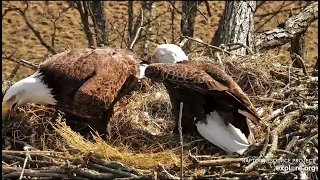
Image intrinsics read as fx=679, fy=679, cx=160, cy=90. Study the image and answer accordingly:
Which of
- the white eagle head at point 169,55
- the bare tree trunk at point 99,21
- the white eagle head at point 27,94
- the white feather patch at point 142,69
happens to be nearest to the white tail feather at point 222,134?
the white eagle head at point 169,55

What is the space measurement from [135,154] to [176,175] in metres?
0.39

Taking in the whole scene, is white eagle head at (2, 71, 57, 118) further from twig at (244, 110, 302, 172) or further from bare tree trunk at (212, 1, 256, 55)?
bare tree trunk at (212, 1, 256, 55)

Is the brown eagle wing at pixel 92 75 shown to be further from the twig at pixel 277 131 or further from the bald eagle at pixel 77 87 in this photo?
the twig at pixel 277 131

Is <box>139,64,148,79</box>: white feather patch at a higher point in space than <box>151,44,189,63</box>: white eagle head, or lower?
lower

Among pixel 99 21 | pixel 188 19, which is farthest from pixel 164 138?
pixel 99 21

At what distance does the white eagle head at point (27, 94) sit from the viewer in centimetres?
454

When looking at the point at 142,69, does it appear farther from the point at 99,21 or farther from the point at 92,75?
the point at 99,21

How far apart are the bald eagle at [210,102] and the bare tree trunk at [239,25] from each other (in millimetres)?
1199

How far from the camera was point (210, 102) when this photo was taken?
4.55 metres

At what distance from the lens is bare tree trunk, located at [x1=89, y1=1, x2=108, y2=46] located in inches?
266

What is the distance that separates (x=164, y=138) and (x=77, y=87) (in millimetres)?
712

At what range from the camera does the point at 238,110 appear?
4414 mm

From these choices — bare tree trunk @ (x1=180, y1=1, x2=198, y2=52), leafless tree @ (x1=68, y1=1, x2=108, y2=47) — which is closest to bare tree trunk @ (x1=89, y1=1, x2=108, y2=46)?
leafless tree @ (x1=68, y1=1, x2=108, y2=47)

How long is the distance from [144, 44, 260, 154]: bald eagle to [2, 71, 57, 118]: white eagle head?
689 mm
